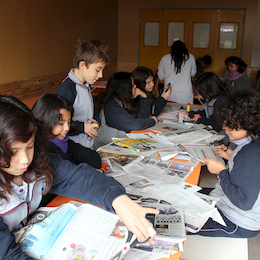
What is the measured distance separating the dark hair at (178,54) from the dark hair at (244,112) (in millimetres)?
2260

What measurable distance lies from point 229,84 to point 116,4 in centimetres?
423

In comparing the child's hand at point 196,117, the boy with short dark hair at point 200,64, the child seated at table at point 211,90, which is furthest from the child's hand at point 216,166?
the boy with short dark hair at point 200,64

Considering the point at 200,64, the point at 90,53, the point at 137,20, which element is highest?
the point at 137,20

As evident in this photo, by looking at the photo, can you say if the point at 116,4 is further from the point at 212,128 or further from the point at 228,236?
the point at 228,236

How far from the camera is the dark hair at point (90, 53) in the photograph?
1914mm

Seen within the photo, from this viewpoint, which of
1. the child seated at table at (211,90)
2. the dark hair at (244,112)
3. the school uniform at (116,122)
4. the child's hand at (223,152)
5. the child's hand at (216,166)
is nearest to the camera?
the dark hair at (244,112)

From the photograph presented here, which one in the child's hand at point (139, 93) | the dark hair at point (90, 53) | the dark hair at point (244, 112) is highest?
the dark hair at point (90, 53)

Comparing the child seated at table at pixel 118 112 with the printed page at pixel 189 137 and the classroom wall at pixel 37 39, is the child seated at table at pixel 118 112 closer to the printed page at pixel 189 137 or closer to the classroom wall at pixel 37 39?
the printed page at pixel 189 137

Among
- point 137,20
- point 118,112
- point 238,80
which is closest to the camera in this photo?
point 118,112

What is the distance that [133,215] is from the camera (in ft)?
2.80

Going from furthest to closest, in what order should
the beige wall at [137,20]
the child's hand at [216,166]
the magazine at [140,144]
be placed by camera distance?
the beige wall at [137,20], the magazine at [140,144], the child's hand at [216,166]

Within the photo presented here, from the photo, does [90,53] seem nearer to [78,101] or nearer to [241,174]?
[78,101]

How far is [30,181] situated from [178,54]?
307 cm

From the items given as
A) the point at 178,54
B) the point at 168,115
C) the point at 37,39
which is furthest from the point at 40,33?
the point at 168,115
